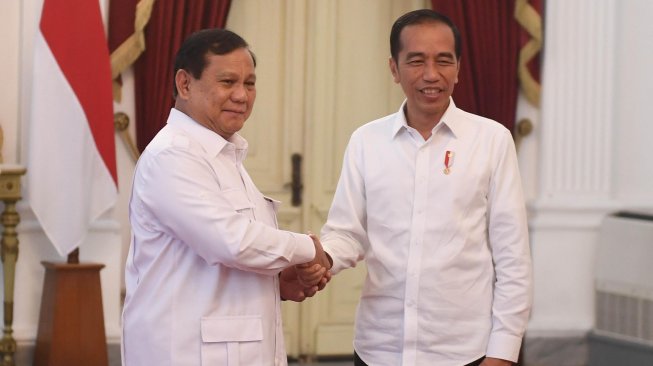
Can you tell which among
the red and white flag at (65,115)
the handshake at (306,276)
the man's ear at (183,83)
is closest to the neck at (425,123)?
the handshake at (306,276)

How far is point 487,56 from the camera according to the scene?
6.12 meters

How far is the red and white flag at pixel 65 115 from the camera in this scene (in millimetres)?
5367

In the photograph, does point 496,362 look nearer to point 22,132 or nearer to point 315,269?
point 315,269

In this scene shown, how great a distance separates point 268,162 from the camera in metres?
6.22

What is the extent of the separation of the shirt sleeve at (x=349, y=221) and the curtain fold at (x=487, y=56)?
315 cm

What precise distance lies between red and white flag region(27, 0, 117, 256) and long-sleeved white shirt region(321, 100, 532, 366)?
8.93ft

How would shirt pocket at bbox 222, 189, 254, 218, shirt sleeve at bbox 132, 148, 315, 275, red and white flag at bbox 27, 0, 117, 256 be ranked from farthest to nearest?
1. red and white flag at bbox 27, 0, 117, 256
2. shirt pocket at bbox 222, 189, 254, 218
3. shirt sleeve at bbox 132, 148, 315, 275

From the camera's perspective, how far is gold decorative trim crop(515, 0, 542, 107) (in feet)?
20.0

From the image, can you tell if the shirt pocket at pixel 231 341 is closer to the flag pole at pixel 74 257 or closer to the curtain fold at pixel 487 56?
the flag pole at pixel 74 257

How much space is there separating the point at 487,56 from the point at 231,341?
153 inches

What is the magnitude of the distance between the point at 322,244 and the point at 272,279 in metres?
0.32

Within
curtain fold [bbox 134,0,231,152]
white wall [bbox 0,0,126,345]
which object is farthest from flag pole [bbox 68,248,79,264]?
curtain fold [bbox 134,0,231,152]

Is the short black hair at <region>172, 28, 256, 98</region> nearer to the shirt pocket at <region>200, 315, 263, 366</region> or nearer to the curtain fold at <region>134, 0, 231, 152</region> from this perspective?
the shirt pocket at <region>200, 315, 263, 366</region>

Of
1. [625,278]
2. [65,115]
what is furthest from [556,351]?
[65,115]
